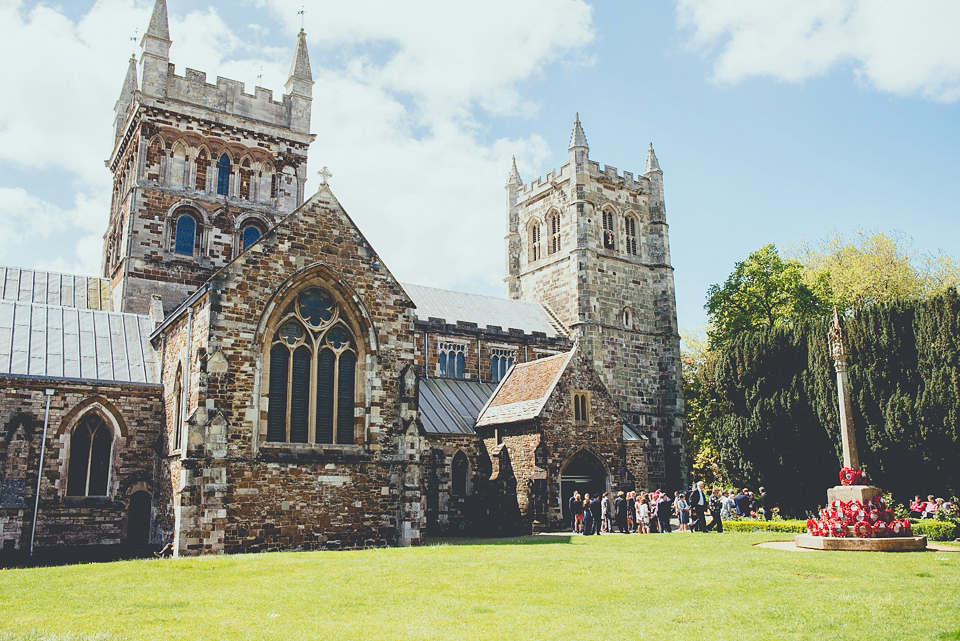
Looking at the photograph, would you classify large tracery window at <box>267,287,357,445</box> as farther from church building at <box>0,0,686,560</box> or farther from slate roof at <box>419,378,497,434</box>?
slate roof at <box>419,378,497,434</box>

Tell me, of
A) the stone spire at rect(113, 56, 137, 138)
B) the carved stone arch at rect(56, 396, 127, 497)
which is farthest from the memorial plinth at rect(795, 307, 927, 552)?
the stone spire at rect(113, 56, 137, 138)

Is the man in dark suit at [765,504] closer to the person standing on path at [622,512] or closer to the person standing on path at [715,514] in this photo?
the person standing on path at [715,514]

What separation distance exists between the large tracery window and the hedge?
13733mm

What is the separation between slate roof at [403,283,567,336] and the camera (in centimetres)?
3784

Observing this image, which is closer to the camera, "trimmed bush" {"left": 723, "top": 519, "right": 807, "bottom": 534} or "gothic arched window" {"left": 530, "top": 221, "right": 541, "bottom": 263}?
"trimmed bush" {"left": 723, "top": 519, "right": 807, "bottom": 534}

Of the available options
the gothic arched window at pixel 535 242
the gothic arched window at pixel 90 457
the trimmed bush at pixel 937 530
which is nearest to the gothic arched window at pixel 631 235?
the gothic arched window at pixel 535 242

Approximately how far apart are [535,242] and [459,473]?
21326 mm

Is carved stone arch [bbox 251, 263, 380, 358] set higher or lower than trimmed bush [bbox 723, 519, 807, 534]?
higher

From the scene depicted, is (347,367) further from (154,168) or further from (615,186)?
(615,186)

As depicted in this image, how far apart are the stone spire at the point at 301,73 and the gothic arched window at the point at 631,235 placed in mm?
20238

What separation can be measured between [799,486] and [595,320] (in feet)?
44.3

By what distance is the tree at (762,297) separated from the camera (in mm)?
40625

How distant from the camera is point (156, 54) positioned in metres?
31.9

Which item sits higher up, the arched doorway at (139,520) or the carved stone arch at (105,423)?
the carved stone arch at (105,423)
